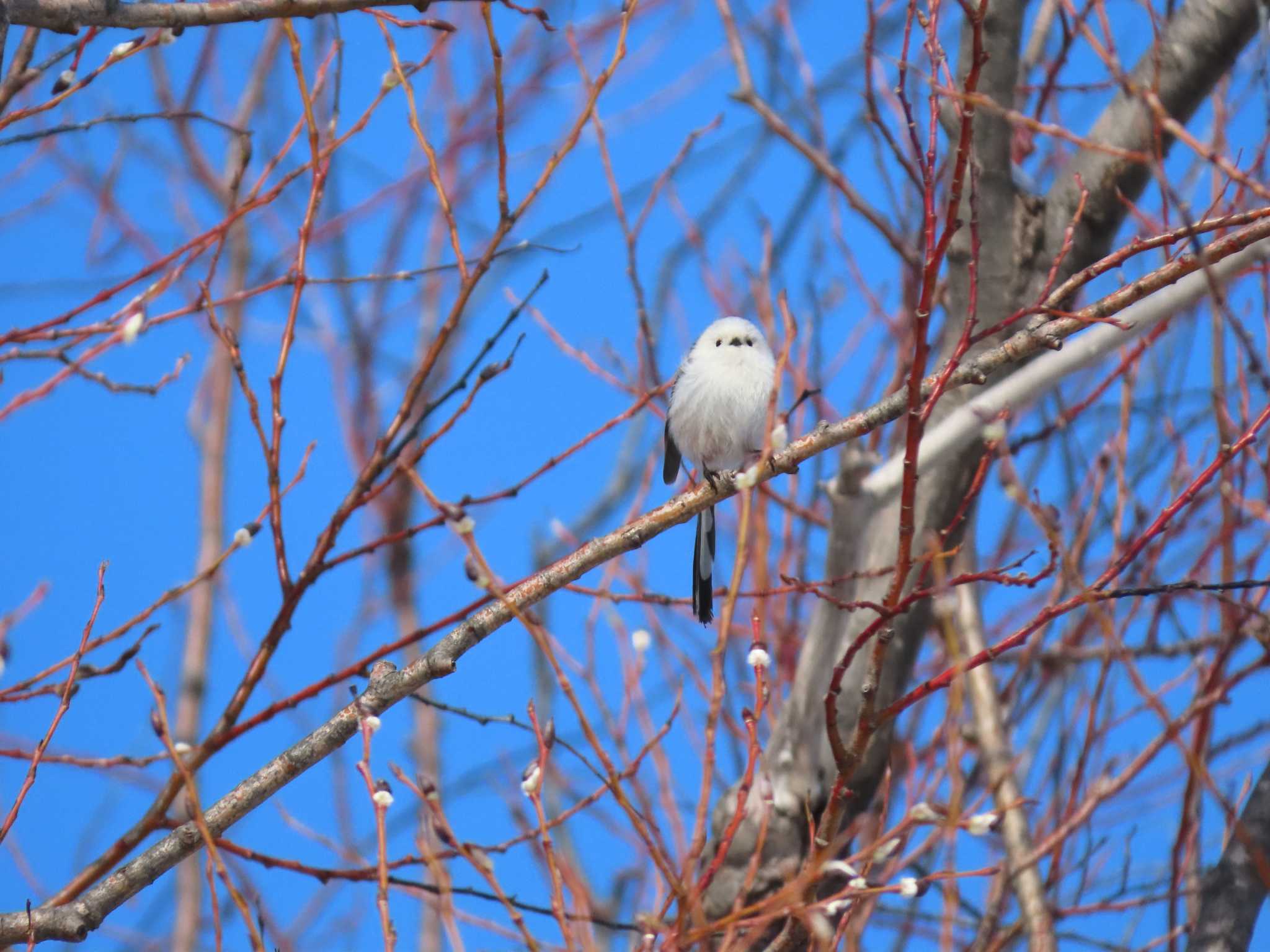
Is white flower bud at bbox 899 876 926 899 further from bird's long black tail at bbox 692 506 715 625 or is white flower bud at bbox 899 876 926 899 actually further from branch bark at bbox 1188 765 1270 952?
bird's long black tail at bbox 692 506 715 625

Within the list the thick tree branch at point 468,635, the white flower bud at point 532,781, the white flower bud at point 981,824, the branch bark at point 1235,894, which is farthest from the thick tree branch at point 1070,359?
the branch bark at point 1235,894

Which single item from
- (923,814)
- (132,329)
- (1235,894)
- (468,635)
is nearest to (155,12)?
(132,329)

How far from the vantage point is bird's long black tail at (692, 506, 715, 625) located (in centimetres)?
353

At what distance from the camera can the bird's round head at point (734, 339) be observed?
12.3 ft

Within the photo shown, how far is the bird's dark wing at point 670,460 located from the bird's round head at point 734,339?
32 centimetres

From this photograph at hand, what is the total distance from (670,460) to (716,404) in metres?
0.54

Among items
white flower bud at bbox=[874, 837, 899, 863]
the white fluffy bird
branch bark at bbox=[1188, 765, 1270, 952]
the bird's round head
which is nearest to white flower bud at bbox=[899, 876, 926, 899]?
white flower bud at bbox=[874, 837, 899, 863]

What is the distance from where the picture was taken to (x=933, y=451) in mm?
2238

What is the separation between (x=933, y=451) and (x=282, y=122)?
16.1 ft

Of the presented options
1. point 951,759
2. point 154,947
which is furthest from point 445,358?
point 951,759

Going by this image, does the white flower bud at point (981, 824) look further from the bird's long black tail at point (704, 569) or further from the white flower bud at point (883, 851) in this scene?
the bird's long black tail at point (704, 569)

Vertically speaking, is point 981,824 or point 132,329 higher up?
point 132,329

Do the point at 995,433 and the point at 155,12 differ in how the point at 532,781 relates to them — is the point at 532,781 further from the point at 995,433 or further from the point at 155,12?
the point at 155,12

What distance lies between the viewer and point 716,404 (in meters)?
3.68
